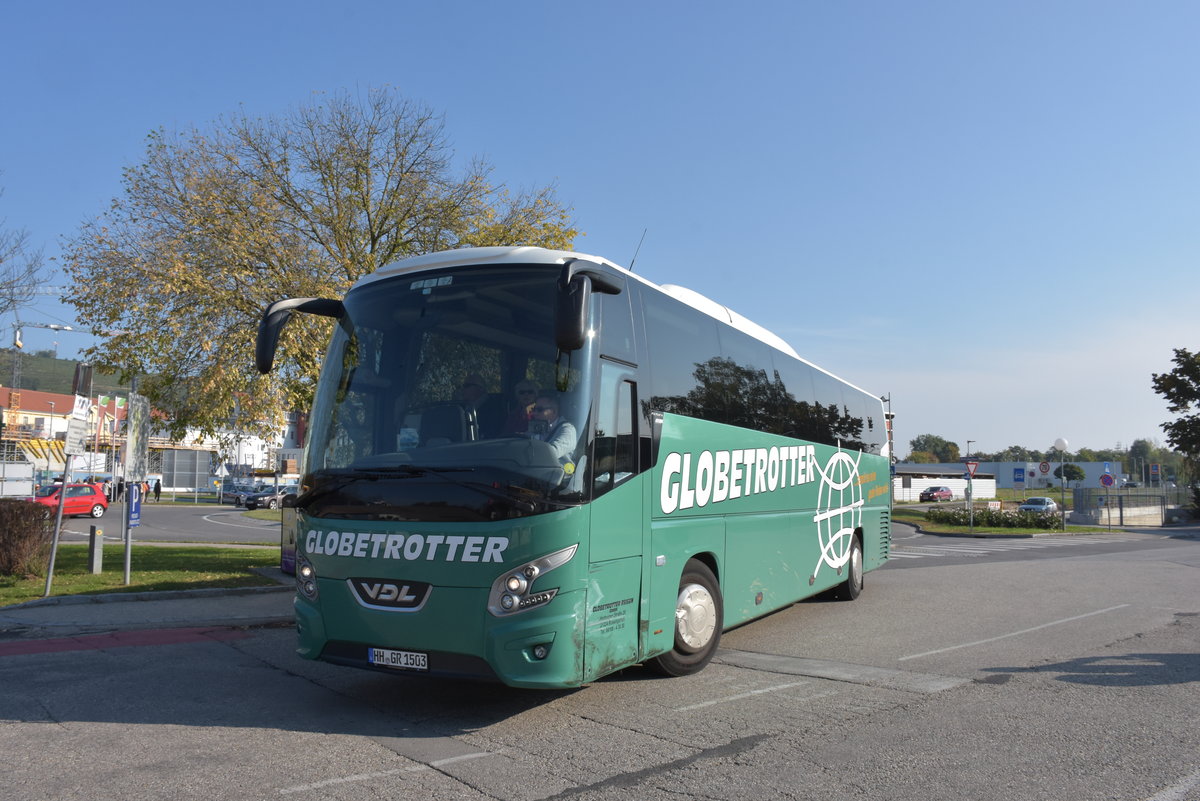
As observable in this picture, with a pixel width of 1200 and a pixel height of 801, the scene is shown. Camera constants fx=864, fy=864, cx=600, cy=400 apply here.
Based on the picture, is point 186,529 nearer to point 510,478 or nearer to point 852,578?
point 852,578

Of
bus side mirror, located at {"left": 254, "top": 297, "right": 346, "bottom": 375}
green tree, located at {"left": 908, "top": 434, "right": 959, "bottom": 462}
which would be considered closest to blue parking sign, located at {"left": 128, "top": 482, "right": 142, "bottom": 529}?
bus side mirror, located at {"left": 254, "top": 297, "right": 346, "bottom": 375}

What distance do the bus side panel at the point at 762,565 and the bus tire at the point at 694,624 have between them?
13.6 inches

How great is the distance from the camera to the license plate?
230 inches

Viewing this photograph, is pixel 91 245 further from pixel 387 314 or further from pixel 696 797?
pixel 696 797

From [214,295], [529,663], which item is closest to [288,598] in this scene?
[214,295]

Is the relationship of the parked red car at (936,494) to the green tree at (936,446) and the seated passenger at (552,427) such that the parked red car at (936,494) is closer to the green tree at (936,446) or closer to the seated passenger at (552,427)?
the seated passenger at (552,427)

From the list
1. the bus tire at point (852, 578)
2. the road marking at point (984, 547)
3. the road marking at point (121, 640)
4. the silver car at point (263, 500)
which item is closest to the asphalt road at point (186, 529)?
the silver car at point (263, 500)

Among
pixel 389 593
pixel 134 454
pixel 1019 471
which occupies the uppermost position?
pixel 1019 471

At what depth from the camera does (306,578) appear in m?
6.53

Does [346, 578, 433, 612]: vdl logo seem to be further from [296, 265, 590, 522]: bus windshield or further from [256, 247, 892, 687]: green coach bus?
[296, 265, 590, 522]: bus windshield

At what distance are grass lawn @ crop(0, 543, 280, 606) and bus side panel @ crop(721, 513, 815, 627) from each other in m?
8.33

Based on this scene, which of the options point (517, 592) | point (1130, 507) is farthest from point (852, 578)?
point (1130, 507)

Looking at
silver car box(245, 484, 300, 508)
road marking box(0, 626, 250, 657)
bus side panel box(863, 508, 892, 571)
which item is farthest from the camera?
silver car box(245, 484, 300, 508)

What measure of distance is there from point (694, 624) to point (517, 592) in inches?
94.2
